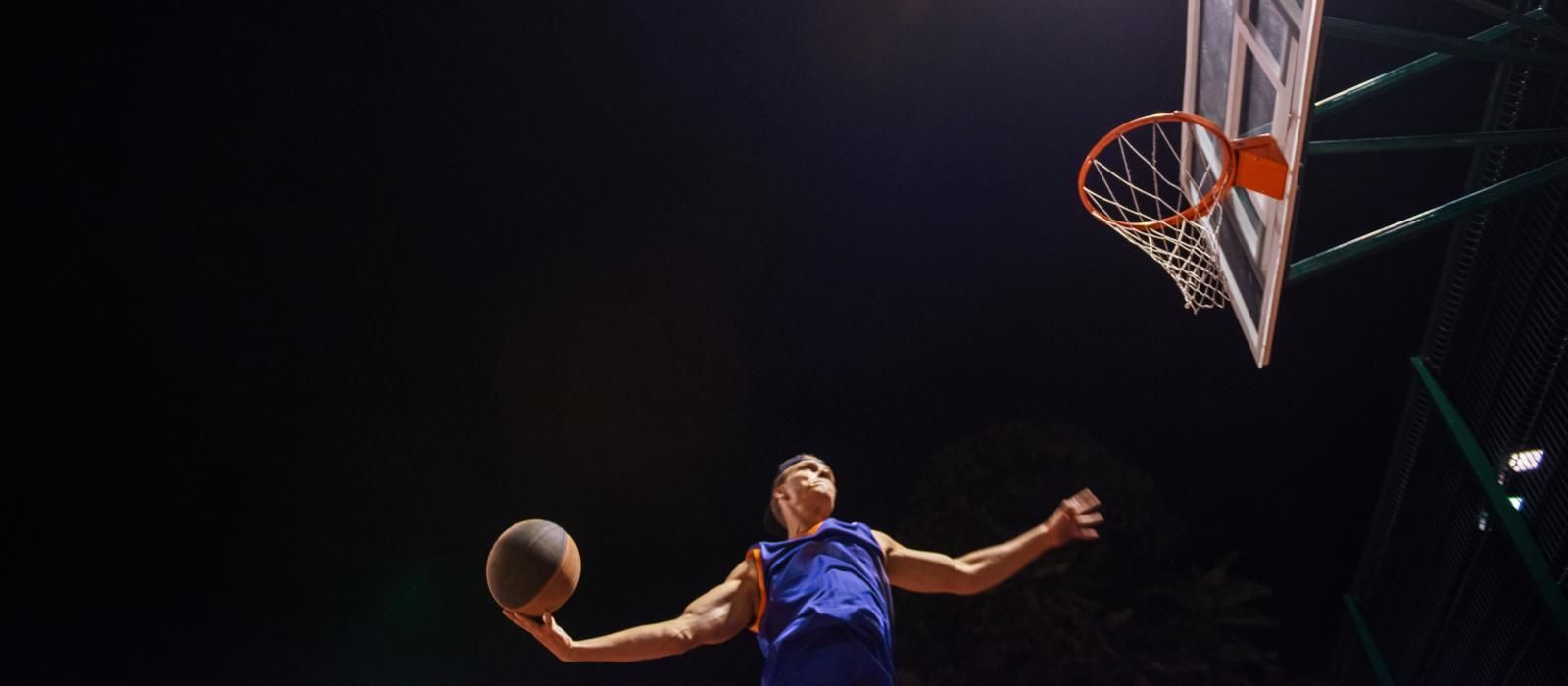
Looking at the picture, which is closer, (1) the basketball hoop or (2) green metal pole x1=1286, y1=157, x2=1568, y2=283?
(1) the basketball hoop

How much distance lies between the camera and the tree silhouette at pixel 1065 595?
24.0 feet

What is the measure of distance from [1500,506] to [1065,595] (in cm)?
253

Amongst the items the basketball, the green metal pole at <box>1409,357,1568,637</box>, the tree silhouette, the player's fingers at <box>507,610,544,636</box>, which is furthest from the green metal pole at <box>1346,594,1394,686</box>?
the player's fingers at <box>507,610,544,636</box>

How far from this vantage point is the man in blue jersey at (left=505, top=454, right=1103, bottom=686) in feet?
12.3

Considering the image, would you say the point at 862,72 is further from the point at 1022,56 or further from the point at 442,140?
the point at 442,140

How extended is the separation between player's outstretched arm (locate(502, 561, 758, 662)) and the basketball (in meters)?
0.06

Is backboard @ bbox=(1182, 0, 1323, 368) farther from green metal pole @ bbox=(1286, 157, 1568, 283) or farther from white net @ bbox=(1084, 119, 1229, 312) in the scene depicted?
green metal pole @ bbox=(1286, 157, 1568, 283)

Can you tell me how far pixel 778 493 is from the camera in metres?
4.80

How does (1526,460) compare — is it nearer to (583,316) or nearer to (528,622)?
(528,622)

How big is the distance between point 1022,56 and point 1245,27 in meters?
3.25

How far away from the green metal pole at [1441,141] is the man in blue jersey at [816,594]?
187 cm

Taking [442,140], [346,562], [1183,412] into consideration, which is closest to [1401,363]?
[1183,412]

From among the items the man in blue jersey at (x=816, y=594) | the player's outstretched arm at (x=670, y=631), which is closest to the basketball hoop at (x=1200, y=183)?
the man in blue jersey at (x=816, y=594)

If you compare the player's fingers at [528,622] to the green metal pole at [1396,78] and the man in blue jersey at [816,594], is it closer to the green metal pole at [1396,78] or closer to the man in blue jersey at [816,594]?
the man in blue jersey at [816,594]
